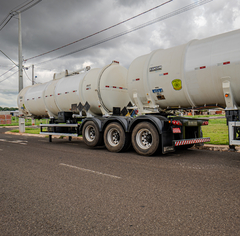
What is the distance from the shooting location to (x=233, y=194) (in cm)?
381

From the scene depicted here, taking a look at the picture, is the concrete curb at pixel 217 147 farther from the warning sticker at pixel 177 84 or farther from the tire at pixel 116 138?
the tire at pixel 116 138

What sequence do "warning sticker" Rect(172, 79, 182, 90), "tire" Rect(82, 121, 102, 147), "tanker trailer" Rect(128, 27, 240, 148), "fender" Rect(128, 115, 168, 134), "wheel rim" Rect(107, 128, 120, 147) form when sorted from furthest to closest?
"tire" Rect(82, 121, 102, 147), "wheel rim" Rect(107, 128, 120, 147), "warning sticker" Rect(172, 79, 182, 90), "fender" Rect(128, 115, 168, 134), "tanker trailer" Rect(128, 27, 240, 148)

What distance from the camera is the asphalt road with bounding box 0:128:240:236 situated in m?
2.76

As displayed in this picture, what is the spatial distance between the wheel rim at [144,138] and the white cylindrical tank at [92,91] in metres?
2.67

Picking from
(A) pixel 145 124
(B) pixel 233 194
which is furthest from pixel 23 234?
(A) pixel 145 124

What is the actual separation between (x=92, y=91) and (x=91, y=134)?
1860 millimetres

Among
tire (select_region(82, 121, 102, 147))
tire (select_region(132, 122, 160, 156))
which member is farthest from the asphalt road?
tire (select_region(82, 121, 102, 147))

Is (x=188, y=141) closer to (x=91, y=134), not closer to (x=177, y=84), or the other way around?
(x=177, y=84)

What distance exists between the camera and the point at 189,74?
24.1 ft

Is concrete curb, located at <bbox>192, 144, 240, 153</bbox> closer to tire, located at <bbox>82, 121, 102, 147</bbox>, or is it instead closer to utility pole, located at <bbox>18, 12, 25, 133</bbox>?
tire, located at <bbox>82, 121, 102, 147</bbox>

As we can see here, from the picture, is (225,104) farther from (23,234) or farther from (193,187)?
(23,234)

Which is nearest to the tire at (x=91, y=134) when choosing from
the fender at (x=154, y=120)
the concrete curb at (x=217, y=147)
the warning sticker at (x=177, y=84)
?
the fender at (x=154, y=120)

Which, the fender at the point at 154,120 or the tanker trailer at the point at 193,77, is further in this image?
the fender at the point at 154,120

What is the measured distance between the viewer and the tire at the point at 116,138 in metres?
8.38
